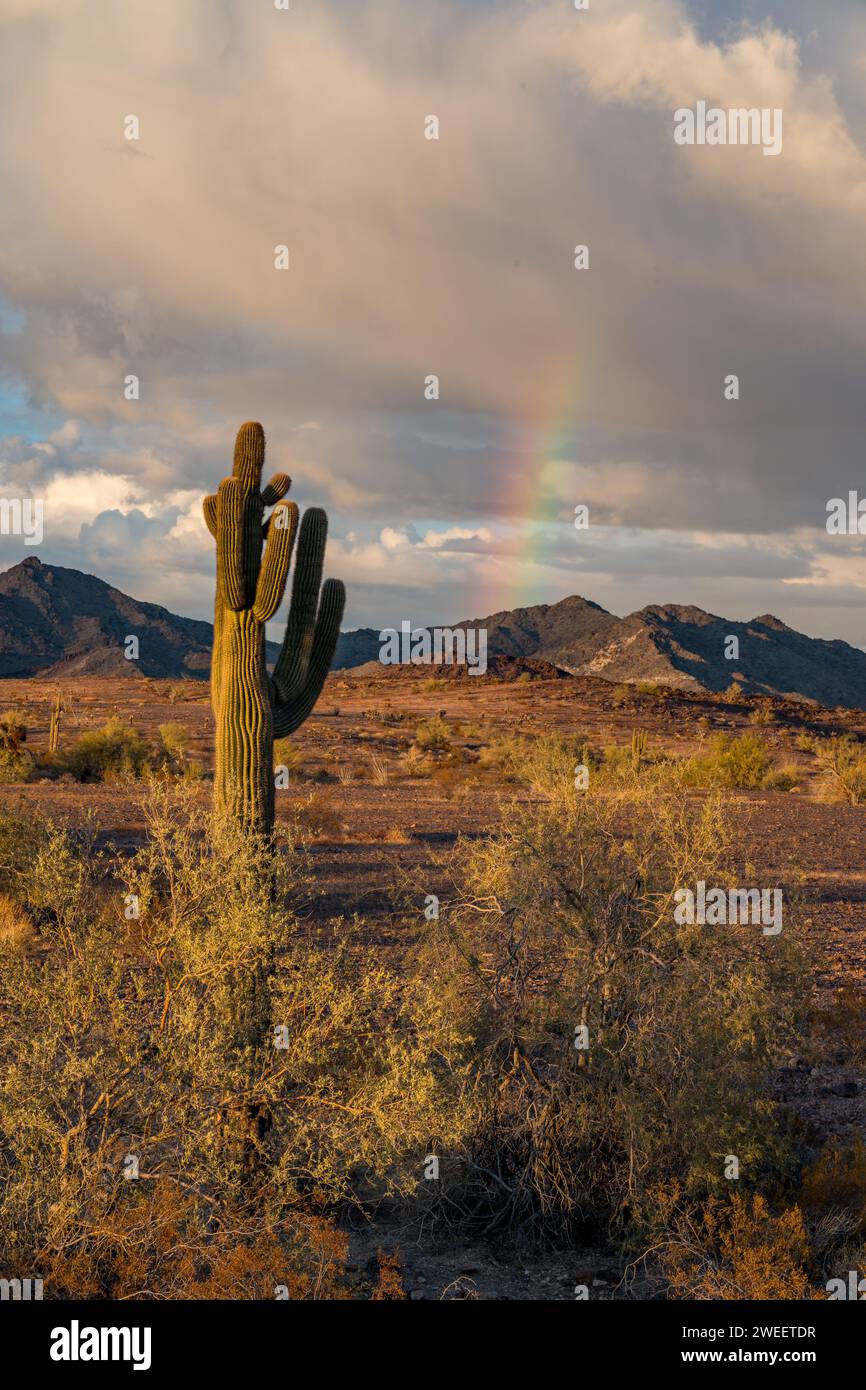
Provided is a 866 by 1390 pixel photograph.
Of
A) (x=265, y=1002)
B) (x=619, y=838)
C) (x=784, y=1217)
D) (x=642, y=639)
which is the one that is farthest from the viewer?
(x=642, y=639)

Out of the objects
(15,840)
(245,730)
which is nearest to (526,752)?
(15,840)

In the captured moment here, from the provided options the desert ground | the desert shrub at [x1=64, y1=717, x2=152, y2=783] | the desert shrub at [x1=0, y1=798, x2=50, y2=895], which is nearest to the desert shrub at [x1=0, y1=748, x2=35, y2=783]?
the desert ground

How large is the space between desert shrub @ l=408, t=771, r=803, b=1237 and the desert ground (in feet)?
1.30

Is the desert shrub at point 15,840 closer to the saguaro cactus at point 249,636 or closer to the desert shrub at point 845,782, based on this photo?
the saguaro cactus at point 249,636

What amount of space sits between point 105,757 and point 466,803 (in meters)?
10.6

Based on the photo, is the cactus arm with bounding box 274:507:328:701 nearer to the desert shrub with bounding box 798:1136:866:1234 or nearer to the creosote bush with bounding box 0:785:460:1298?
the creosote bush with bounding box 0:785:460:1298

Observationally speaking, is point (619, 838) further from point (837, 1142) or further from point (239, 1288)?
point (239, 1288)

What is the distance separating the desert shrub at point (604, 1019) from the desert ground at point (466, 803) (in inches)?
15.6

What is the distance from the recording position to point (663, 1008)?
6793 mm

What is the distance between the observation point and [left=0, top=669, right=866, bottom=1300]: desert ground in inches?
A: 294

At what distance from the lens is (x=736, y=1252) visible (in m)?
5.94

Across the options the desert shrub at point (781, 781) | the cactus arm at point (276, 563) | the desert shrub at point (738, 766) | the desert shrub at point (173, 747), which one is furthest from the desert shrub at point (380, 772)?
the cactus arm at point (276, 563)

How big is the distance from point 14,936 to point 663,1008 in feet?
24.7
